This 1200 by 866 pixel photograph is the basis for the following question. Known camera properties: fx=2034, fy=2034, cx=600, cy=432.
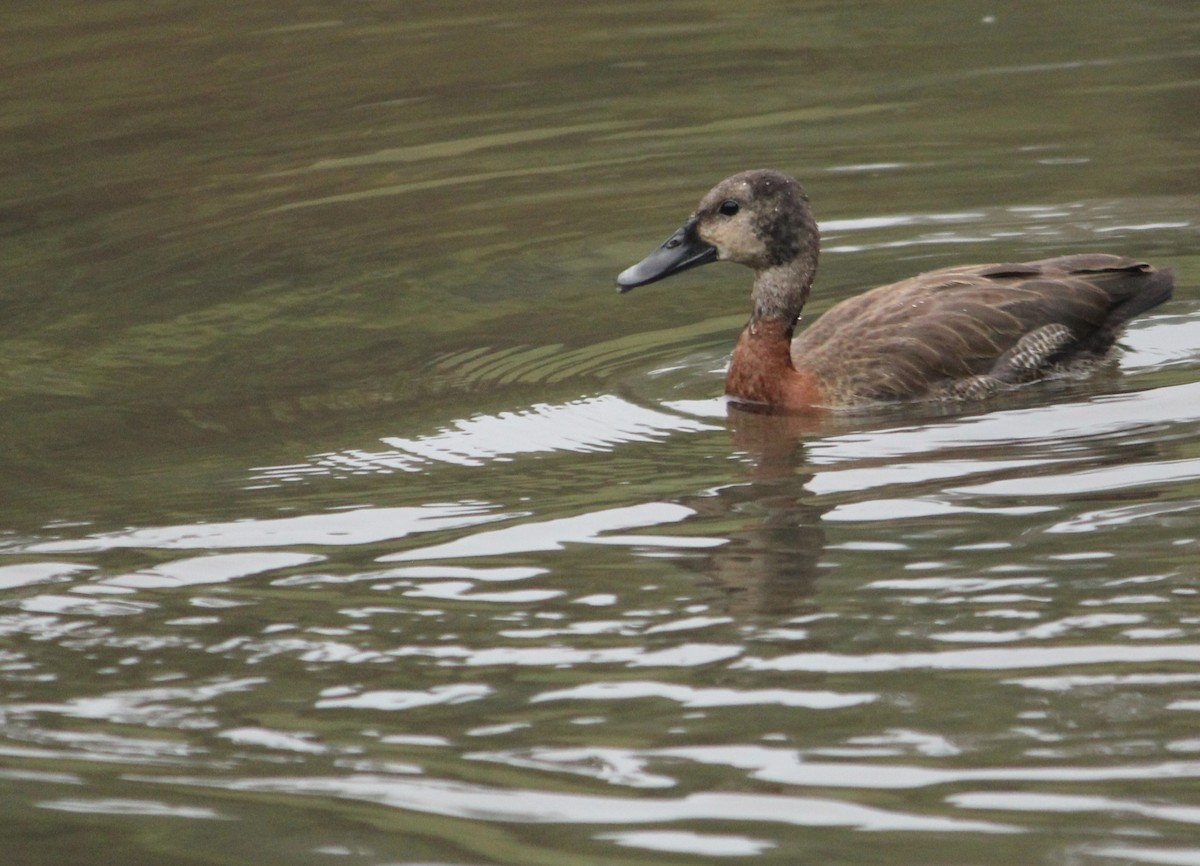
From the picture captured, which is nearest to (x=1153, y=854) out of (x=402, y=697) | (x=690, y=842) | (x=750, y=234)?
(x=690, y=842)

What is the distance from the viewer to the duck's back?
8773mm

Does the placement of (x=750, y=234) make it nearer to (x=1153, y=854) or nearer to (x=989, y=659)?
(x=989, y=659)

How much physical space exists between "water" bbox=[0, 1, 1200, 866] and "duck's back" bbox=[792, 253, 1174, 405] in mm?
261

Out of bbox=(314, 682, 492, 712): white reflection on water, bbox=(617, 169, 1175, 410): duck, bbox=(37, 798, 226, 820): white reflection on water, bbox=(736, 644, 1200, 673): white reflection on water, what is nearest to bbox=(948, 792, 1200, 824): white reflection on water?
bbox=(736, 644, 1200, 673): white reflection on water

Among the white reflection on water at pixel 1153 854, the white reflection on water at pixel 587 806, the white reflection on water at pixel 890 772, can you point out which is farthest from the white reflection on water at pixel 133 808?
the white reflection on water at pixel 1153 854

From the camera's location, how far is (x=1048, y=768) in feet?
15.8

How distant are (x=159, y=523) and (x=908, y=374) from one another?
3289mm

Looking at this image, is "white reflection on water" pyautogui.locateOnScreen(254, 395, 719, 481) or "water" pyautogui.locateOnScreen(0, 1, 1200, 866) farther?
"white reflection on water" pyautogui.locateOnScreen(254, 395, 719, 481)

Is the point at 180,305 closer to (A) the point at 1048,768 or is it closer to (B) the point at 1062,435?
(B) the point at 1062,435

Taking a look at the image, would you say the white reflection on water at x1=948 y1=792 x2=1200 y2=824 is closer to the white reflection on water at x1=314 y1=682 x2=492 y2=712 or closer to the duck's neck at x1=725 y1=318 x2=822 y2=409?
the white reflection on water at x1=314 y1=682 x2=492 y2=712

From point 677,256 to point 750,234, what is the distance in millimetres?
340

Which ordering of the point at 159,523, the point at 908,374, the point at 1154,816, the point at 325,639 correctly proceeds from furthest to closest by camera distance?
the point at 908,374, the point at 159,523, the point at 325,639, the point at 1154,816

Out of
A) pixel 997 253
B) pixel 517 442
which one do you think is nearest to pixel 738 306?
pixel 997 253

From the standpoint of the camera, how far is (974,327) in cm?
897
